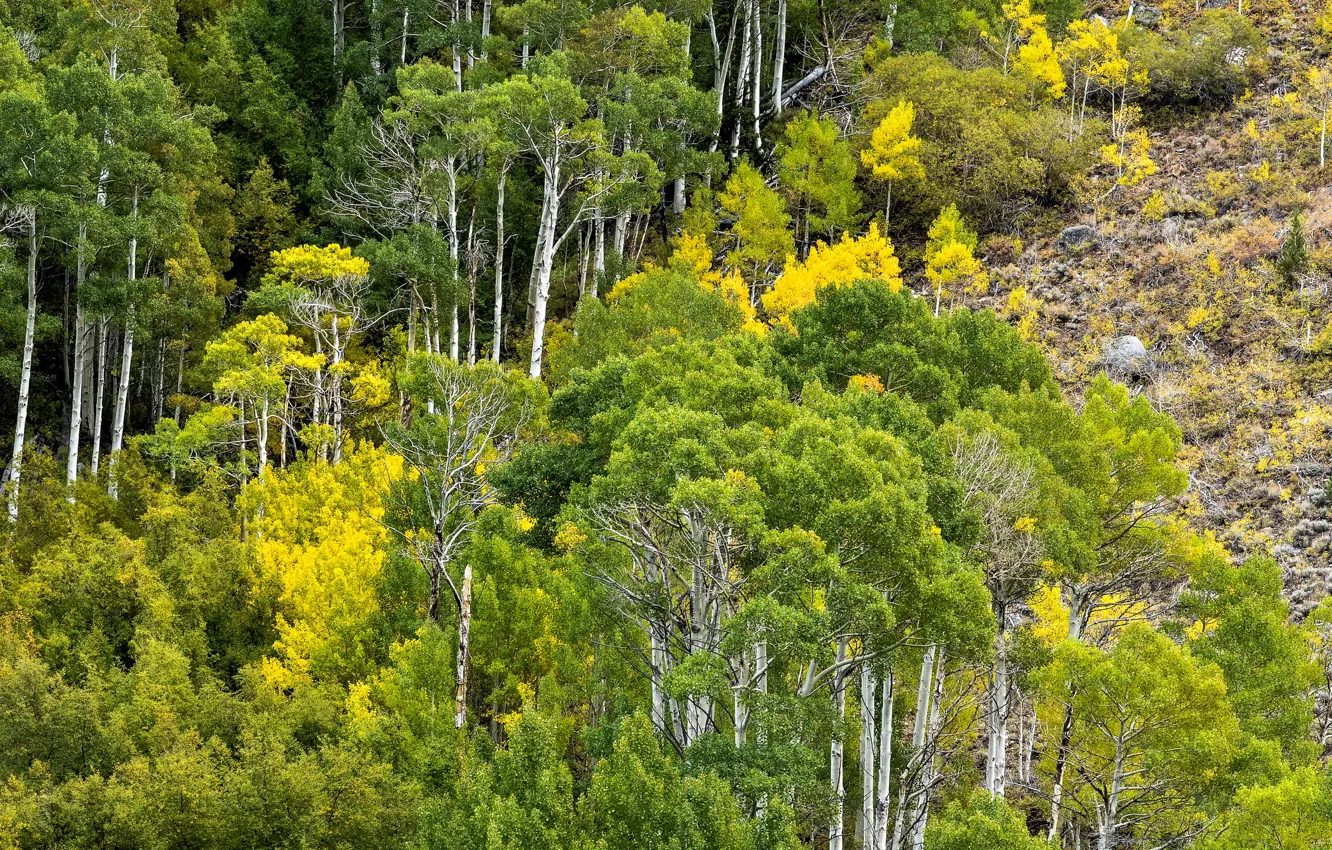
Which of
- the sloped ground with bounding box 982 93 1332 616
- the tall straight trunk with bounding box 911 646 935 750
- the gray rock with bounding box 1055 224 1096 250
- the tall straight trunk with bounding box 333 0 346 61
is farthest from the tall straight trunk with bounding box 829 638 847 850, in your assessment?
the tall straight trunk with bounding box 333 0 346 61

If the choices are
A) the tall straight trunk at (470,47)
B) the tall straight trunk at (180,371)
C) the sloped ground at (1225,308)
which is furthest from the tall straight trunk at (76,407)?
the sloped ground at (1225,308)

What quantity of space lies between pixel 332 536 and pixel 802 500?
55.3 feet

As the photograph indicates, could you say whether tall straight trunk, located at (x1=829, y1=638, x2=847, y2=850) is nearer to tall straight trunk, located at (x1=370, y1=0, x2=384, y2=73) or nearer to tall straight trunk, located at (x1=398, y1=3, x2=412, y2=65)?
tall straight trunk, located at (x1=398, y1=3, x2=412, y2=65)

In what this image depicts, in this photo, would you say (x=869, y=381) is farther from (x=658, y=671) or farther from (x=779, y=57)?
(x=779, y=57)

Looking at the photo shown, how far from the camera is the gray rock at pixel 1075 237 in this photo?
43.8m

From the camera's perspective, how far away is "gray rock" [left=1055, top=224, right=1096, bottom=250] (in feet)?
144

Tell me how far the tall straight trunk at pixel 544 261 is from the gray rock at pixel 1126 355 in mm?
16890

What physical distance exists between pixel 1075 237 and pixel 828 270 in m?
10.6

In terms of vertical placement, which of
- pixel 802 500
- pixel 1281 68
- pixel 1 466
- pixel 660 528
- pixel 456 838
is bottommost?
pixel 1 466

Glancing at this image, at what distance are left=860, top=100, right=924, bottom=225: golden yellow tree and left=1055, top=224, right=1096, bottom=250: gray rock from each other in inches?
213

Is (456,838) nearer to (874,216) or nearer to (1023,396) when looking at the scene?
(1023,396)

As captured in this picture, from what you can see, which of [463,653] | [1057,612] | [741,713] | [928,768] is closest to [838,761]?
[928,768]

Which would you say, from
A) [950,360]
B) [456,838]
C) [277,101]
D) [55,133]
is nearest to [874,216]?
[950,360]

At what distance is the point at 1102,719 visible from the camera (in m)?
22.0
